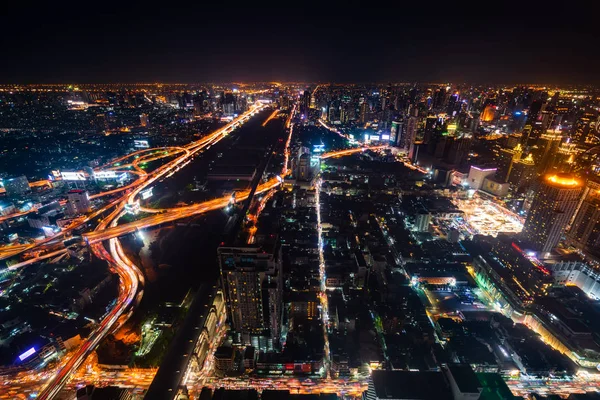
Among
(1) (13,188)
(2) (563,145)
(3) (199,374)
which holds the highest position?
(2) (563,145)

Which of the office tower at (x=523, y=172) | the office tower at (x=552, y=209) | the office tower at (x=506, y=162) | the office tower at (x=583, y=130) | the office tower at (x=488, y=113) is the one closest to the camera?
the office tower at (x=552, y=209)

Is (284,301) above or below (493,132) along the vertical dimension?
below

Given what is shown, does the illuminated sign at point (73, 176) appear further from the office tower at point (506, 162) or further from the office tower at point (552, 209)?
the office tower at point (506, 162)

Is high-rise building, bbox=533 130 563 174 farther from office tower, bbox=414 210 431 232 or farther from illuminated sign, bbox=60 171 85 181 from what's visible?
illuminated sign, bbox=60 171 85 181

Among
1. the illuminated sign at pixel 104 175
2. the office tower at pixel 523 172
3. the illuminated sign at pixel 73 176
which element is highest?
the office tower at pixel 523 172

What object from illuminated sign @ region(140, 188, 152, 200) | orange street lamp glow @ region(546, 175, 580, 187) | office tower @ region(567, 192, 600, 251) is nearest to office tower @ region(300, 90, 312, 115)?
illuminated sign @ region(140, 188, 152, 200)

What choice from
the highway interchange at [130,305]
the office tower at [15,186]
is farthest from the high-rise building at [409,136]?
the office tower at [15,186]

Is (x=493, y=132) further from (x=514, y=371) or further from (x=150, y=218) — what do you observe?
(x=150, y=218)

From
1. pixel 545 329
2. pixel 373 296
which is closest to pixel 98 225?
pixel 373 296
